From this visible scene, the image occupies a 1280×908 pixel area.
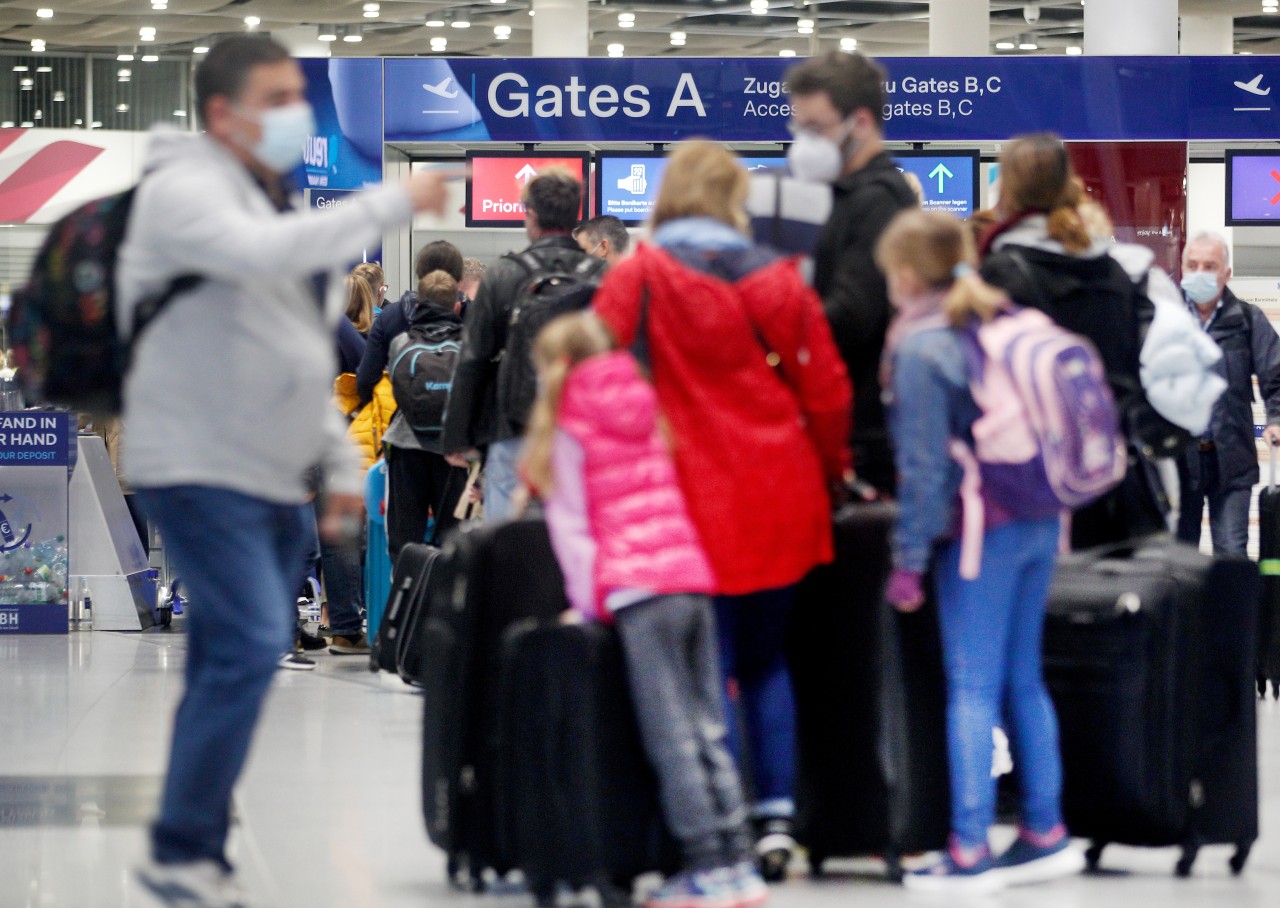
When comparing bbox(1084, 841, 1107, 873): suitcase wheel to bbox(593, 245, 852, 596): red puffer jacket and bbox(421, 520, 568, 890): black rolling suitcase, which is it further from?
bbox(421, 520, 568, 890): black rolling suitcase

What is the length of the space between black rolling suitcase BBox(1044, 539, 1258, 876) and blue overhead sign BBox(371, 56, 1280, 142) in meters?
8.46

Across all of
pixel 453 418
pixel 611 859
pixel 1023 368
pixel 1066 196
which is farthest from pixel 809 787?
pixel 453 418

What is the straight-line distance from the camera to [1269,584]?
6695 millimetres

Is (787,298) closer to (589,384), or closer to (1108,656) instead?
(589,384)

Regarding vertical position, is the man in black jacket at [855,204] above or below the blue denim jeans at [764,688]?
above

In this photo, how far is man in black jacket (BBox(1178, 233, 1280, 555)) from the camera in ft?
22.7

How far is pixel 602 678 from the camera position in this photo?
3.44m

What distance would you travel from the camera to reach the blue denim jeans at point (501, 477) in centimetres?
554

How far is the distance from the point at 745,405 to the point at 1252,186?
994 cm

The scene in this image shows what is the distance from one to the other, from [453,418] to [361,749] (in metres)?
1.05

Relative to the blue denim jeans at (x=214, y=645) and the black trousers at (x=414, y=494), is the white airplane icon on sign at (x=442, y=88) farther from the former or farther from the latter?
the blue denim jeans at (x=214, y=645)

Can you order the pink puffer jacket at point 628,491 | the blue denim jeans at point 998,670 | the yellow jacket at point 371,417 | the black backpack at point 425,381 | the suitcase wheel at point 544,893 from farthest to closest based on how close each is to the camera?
the yellow jacket at point 371,417 < the black backpack at point 425,381 < the blue denim jeans at point 998,670 < the suitcase wheel at point 544,893 < the pink puffer jacket at point 628,491

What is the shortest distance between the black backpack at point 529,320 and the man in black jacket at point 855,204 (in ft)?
4.59

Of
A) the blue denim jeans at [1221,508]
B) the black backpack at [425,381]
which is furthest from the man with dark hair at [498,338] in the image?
the blue denim jeans at [1221,508]
